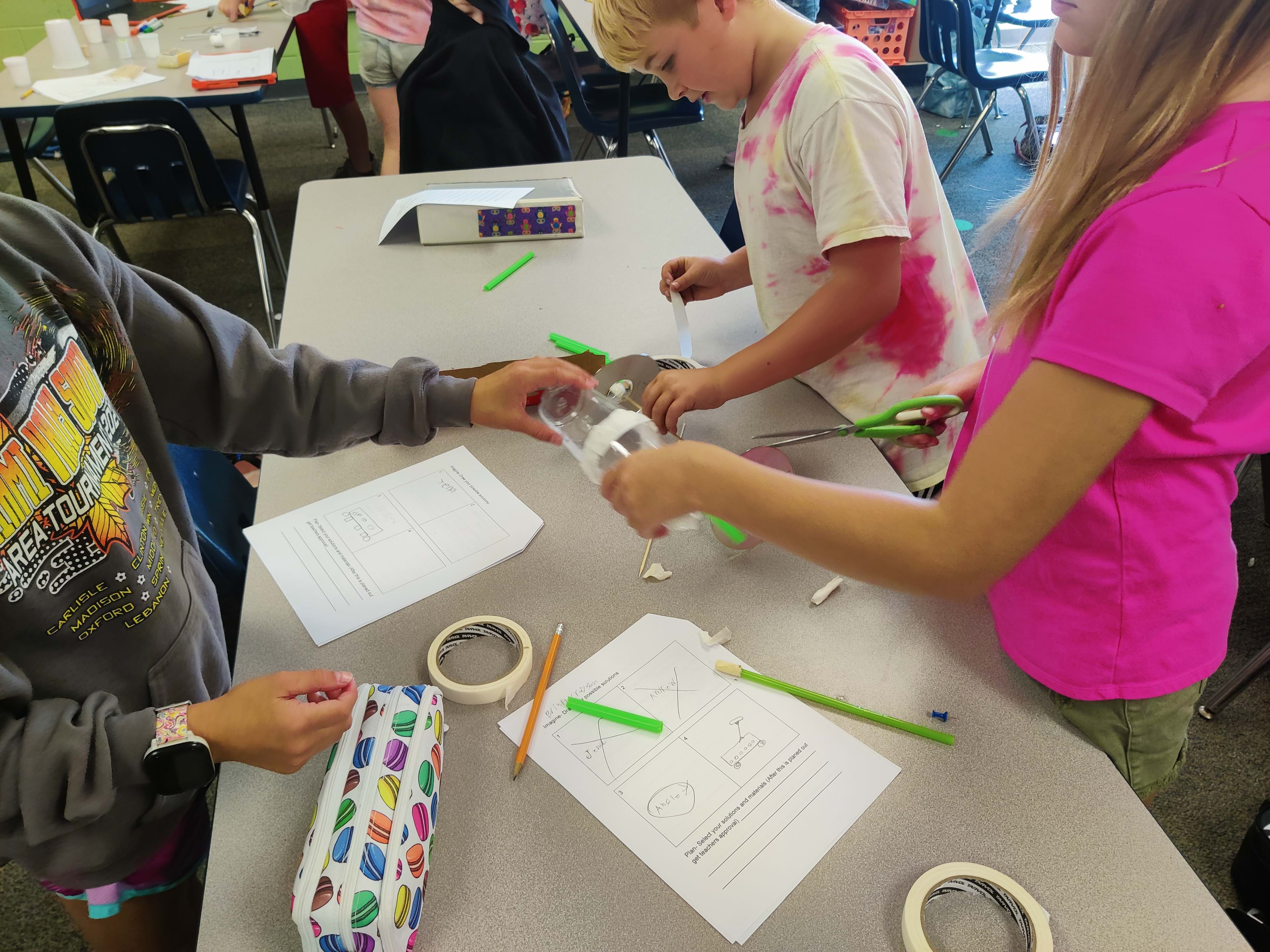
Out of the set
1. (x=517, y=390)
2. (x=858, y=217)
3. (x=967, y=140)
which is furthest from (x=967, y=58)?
(x=517, y=390)

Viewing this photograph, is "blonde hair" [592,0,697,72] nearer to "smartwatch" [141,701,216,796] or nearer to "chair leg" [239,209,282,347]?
"smartwatch" [141,701,216,796]

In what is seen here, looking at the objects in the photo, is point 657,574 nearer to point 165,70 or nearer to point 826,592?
point 826,592

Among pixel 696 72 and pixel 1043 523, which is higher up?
pixel 696 72

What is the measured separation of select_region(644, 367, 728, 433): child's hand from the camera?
101 centimetres

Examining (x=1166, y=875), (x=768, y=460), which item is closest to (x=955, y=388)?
(x=768, y=460)

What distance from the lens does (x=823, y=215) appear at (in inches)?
36.9

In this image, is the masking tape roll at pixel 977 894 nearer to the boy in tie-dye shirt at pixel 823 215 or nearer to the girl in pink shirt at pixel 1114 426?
the girl in pink shirt at pixel 1114 426

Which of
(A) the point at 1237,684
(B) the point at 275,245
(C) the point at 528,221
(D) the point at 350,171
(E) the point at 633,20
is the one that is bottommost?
(A) the point at 1237,684

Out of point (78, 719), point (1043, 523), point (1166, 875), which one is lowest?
point (1166, 875)

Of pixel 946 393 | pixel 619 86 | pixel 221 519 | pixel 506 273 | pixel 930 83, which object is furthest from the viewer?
pixel 930 83

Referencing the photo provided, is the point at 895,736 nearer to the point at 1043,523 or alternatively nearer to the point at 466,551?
the point at 1043,523

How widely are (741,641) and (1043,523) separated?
1.06ft

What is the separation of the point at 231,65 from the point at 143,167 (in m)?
0.54

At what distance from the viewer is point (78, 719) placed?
595 mm
